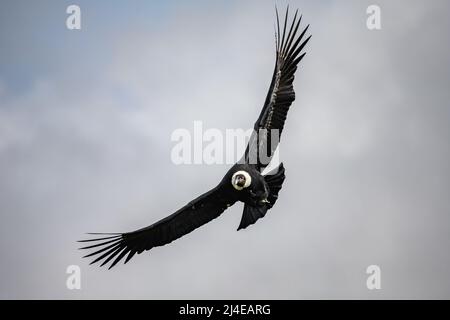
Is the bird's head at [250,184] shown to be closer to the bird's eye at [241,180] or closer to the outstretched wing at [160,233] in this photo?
the bird's eye at [241,180]

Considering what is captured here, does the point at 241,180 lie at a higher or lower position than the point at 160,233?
higher

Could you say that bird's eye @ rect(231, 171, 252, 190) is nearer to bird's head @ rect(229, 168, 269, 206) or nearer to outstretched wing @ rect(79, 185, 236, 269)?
bird's head @ rect(229, 168, 269, 206)

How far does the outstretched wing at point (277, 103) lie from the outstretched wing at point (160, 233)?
181cm

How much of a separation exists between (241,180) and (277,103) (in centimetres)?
216

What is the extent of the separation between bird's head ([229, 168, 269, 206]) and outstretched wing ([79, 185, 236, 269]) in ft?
4.18

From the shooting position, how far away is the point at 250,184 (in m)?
23.2

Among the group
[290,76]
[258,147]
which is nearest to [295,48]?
[290,76]

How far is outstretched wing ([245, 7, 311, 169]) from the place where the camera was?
A: 2300cm

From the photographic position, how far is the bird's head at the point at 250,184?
2317cm

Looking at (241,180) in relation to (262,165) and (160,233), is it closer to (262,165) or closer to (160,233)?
(262,165)

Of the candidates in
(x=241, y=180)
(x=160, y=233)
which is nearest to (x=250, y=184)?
(x=241, y=180)

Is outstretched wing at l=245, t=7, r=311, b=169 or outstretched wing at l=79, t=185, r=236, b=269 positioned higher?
outstretched wing at l=245, t=7, r=311, b=169
